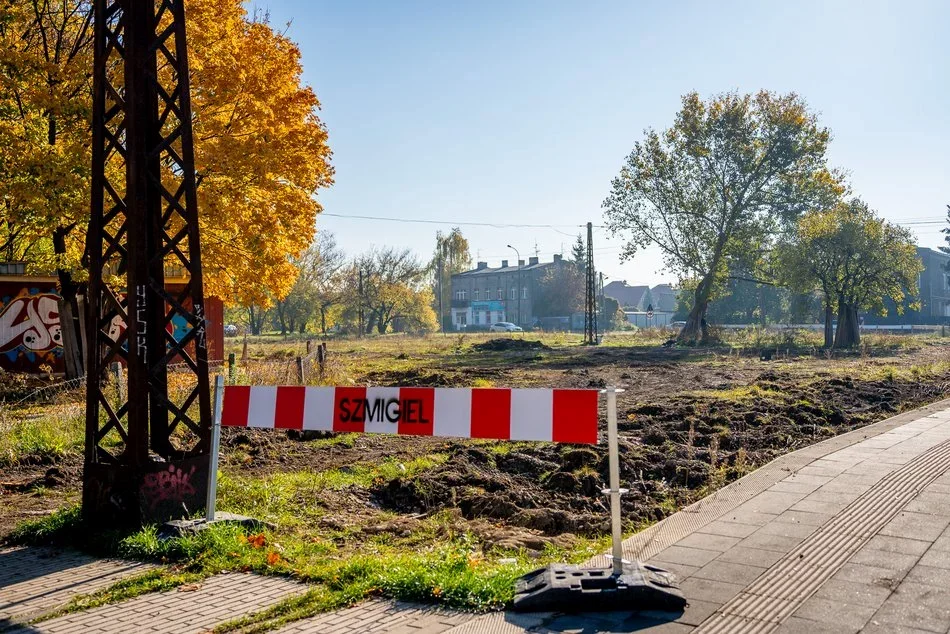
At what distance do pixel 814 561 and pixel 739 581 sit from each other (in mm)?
747

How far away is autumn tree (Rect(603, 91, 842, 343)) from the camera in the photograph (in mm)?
51000

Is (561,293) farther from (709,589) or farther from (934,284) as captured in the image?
(709,589)

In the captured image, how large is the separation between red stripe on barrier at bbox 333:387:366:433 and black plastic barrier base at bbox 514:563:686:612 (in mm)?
2107

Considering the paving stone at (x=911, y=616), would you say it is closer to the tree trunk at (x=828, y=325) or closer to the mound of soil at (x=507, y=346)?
the mound of soil at (x=507, y=346)

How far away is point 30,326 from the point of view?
2288 cm

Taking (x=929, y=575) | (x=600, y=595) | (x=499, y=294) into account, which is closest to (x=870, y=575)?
(x=929, y=575)

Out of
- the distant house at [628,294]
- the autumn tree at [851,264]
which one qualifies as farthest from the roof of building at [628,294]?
the autumn tree at [851,264]

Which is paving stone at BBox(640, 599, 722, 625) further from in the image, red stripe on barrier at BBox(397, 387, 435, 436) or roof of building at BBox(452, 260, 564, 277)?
roof of building at BBox(452, 260, 564, 277)

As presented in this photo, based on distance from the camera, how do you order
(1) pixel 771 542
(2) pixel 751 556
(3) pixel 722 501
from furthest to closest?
(3) pixel 722 501
(1) pixel 771 542
(2) pixel 751 556

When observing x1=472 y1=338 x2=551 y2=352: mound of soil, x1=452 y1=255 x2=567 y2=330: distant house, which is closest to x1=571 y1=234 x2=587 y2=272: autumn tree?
x1=452 y1=255 x2=567 y2=330: distant house

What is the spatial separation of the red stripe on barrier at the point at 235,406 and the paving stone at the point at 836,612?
470 cm

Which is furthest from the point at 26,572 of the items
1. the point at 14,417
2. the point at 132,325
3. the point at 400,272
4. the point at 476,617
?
the point at 400,272

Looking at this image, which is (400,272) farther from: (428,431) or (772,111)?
(428,431)

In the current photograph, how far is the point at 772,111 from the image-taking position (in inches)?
2007
